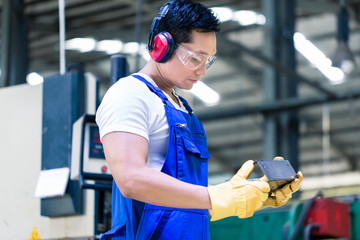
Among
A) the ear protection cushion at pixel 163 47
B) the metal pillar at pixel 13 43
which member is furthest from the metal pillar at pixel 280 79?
the ear protection cushion at pixel 163 47

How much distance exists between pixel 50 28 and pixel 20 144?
23.5 feet

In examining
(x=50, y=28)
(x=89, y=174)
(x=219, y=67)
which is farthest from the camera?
(x=219, y=67)

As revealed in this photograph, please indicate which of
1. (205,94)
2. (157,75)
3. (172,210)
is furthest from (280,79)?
(172,210)

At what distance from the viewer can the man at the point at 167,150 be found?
1.61 m

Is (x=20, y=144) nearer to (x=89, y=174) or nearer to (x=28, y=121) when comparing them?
(x=28, y=121)

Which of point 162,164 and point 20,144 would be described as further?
point 20,144

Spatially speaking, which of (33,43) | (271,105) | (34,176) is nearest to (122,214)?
(34,176)

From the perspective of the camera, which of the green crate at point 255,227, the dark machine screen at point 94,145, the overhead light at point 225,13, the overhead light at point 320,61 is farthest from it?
the overhead light at point 320,61

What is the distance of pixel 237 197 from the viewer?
1.60m

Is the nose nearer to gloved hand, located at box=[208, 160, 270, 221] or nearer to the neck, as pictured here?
the neck

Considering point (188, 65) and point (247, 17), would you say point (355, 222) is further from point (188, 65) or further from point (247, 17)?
point (247, 17)

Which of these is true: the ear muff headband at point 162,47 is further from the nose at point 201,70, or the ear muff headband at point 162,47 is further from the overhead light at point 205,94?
the overhead light at point 205,94

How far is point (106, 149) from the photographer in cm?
166

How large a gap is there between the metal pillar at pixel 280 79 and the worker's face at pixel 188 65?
7.92 metres
